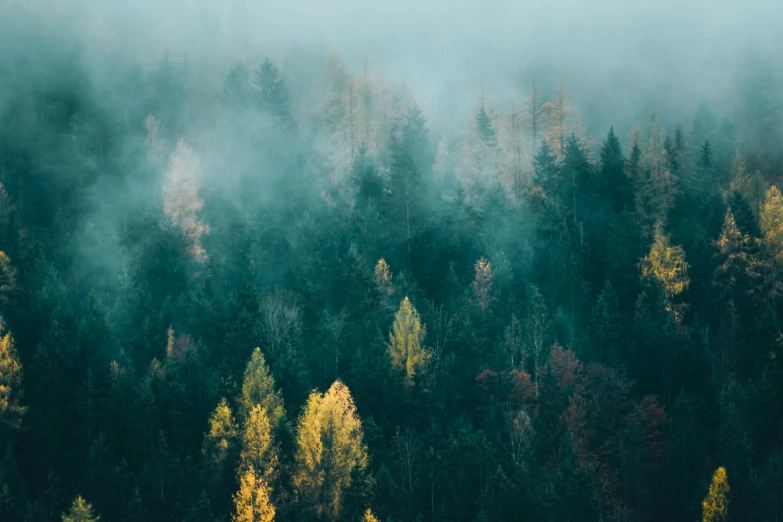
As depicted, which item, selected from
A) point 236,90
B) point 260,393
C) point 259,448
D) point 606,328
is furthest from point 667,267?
point 236,90

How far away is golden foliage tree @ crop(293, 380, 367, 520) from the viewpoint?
1881 inches

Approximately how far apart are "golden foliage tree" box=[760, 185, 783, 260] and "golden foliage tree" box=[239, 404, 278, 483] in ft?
129

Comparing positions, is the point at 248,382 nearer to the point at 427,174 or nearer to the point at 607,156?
the point at 427,174

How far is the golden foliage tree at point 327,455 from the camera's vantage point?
1881 inches

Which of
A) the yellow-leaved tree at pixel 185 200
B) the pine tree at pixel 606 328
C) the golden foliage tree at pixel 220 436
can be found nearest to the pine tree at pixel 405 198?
the yellow-leaved tree at pixel 185 200

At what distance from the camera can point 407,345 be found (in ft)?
182

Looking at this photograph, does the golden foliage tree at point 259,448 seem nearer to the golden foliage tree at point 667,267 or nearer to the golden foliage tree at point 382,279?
the golden foliage tree at point 382,279

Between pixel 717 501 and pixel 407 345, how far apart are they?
21236 millimetres

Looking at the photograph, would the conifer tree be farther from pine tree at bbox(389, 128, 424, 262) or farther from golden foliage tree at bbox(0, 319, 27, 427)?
golden foliage tree at bbox(0, 319, 27, 427)

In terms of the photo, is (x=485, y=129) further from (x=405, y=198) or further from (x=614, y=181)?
(x=614, y=181)

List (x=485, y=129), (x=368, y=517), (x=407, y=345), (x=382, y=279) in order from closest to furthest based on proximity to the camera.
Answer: (x=368, y=517) → (x=407, y=345) → (x=382, y=279) → (x=485, y=129)

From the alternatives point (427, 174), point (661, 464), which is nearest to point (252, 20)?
point (427, 174)

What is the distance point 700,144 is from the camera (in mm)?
89688

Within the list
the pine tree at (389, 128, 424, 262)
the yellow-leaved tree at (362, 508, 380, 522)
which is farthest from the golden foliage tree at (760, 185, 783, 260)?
the yellow-leaved tree at (362, 508, 380, 522)
